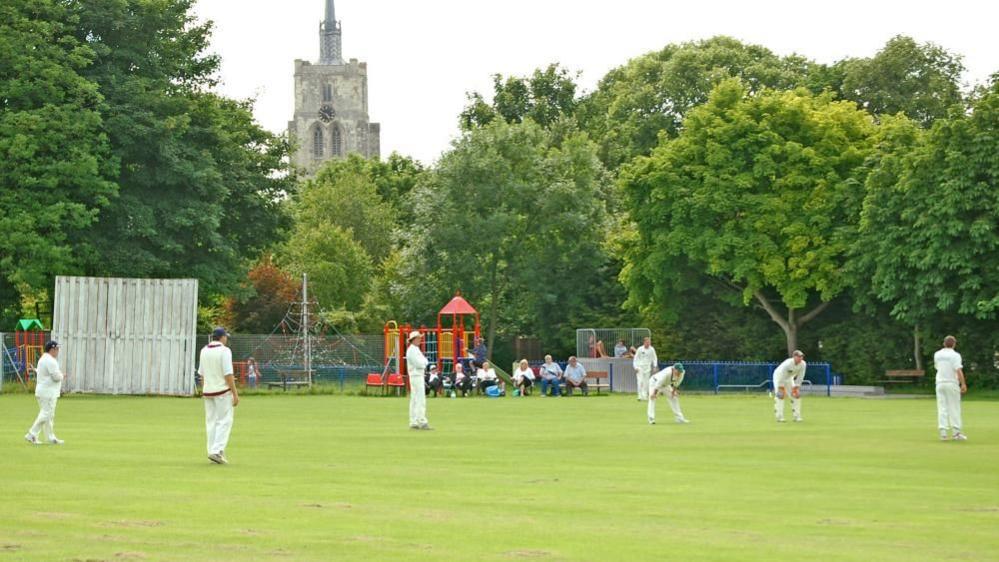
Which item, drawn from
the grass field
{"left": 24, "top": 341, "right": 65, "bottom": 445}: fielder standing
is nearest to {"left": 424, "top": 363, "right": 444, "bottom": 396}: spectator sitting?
the grass field

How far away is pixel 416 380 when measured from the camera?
2994 cm

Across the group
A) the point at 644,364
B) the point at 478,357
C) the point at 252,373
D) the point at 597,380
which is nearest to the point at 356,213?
the point at 252,373

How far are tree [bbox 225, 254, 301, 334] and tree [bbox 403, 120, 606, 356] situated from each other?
849 centimetres

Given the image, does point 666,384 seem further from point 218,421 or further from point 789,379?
point 218,421

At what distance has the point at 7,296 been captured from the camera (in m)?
56.9

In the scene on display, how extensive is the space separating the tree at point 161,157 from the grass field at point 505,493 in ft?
81.1

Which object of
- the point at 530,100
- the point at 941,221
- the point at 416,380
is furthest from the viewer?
the point at 530,100

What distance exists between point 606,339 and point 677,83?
22.7 metres

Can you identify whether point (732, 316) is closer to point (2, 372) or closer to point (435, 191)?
point (435, 191)

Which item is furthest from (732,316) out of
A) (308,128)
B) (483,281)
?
(308,128)

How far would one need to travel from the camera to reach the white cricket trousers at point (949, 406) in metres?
27.4

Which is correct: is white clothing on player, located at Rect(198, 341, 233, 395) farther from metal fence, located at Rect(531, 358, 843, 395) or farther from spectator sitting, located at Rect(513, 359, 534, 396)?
metal fence, located at Rect(531, 358, 843, 395)

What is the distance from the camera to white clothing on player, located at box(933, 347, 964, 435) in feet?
90.1

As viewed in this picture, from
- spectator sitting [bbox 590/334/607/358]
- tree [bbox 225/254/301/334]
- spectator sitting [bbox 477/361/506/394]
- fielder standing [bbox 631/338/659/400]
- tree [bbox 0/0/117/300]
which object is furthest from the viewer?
tree [bbox 225/254/301/334]
